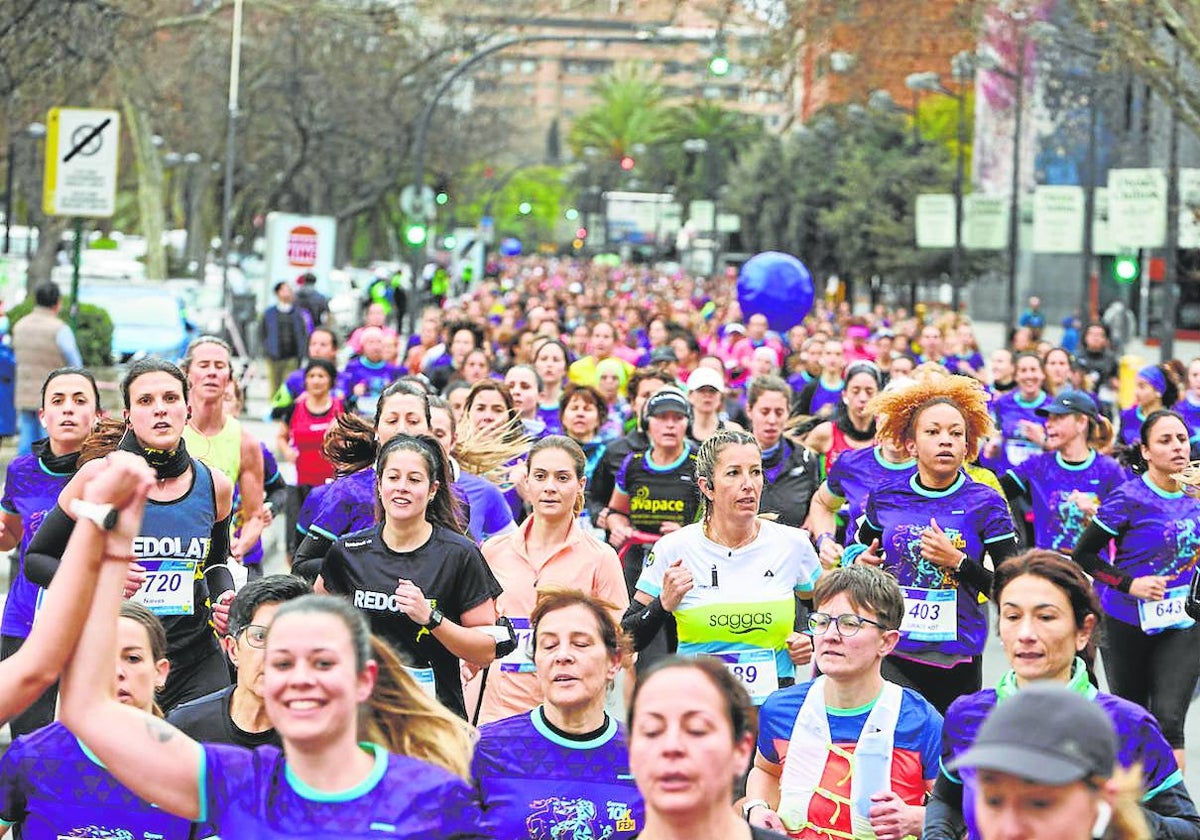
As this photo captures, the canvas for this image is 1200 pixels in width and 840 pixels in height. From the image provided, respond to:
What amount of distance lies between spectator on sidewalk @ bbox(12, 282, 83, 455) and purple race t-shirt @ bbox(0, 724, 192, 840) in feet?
41.1

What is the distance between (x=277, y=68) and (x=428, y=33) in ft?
11.9

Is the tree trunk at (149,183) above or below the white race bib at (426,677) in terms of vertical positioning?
above

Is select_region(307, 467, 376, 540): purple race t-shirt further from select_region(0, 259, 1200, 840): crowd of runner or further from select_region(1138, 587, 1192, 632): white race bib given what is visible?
select_region(1138, 587, 1192, 632): white race bib

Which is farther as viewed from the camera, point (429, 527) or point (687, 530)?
point (687, 530)

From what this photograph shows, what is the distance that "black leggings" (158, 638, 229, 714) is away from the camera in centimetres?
757

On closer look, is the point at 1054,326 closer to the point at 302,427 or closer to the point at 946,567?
the point at 302,427

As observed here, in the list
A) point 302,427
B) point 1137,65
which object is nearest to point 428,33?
point 1137,65

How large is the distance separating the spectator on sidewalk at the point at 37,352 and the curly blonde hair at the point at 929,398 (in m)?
9.73

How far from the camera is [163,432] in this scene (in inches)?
292

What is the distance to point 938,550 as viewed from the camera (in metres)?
7.86

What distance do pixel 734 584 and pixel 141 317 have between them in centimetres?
2517

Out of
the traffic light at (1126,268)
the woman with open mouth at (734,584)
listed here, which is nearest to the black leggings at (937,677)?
the woman with open mouth at (734,584)

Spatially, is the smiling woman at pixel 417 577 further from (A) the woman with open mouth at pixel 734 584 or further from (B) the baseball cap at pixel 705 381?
(B) the baseball cap at pixel 705 381

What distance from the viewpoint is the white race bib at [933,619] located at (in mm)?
8008
